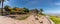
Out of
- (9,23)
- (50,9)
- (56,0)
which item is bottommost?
(9,23)

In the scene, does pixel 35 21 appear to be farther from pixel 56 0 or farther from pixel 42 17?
pixel 56 0

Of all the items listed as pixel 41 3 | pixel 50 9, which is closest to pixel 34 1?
pixel 41 3

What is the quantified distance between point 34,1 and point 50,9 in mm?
371

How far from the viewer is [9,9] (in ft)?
9.09

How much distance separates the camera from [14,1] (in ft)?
9.16

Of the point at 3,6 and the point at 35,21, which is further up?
the point at 3,6

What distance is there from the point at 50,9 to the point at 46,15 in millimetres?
149

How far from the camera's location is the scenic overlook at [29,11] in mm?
2768

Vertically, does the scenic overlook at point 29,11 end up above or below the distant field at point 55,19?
above

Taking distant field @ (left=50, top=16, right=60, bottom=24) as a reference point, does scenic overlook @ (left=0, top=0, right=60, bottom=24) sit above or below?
above

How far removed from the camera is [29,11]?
110 inches

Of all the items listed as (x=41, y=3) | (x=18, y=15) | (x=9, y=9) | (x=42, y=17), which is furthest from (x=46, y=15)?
(x=9, y=9)

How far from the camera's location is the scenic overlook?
9.08ft

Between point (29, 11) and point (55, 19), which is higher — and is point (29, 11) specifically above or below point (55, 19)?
above
